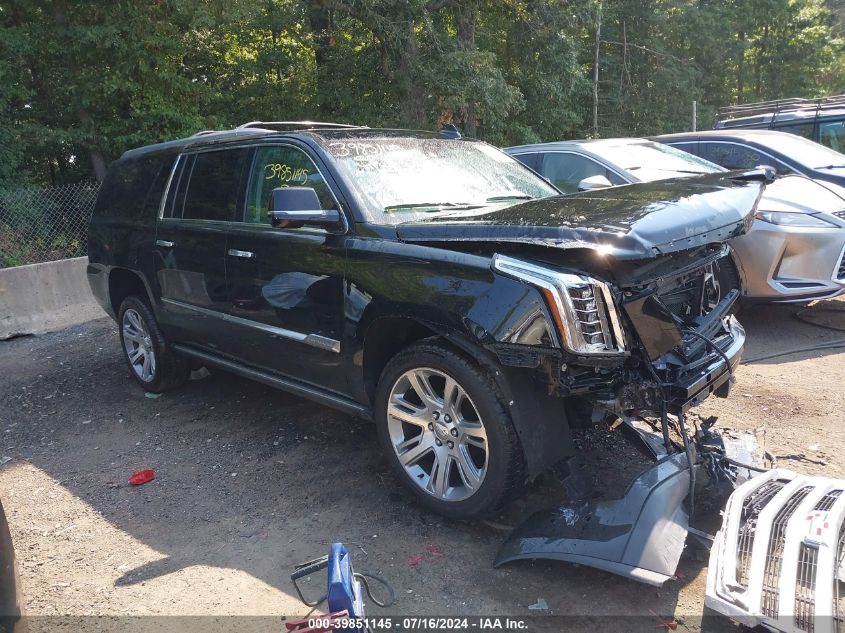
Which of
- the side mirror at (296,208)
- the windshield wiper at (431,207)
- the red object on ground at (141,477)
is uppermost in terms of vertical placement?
the side mirror at (296,208)

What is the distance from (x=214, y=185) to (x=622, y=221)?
9.71 ft

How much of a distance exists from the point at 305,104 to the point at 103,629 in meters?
15.0

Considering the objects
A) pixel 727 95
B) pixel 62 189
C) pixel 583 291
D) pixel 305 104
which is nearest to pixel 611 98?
pixel 727 95

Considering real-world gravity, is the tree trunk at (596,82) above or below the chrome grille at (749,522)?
above

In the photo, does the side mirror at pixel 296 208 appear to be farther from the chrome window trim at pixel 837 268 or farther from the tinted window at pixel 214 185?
the chrome window trim at pixel 837 268

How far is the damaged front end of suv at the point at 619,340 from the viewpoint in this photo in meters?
Result: 2.90

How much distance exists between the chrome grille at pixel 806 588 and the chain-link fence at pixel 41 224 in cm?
920

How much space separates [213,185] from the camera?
488 centimetres

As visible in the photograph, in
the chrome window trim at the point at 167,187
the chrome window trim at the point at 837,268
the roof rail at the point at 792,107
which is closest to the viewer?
the chrome window trim at the point at 167,187

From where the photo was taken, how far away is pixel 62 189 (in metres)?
10.2

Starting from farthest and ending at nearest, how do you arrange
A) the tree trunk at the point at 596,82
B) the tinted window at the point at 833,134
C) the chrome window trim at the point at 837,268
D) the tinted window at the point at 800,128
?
the tree trunk at the point at 596,82 → the tinted window at the point at 800,128 → the tinted window at the point at 833,134 → the chrome window trim at the point at 837,268

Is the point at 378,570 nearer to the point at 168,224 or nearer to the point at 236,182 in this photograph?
the point at 236,182

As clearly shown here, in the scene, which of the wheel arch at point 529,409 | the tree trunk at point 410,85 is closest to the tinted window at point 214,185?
the wheel arch at point 529,409

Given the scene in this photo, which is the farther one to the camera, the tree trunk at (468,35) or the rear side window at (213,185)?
the tree trunk at (468,35)
